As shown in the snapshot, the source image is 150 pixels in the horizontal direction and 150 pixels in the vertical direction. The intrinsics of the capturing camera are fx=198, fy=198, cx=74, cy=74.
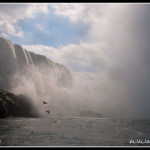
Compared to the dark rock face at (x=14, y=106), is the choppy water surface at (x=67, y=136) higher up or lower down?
higher up

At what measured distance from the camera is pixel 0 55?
5482 inches

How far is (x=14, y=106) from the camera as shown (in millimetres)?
103750

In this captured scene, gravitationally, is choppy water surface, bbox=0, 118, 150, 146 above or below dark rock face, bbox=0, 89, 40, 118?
above

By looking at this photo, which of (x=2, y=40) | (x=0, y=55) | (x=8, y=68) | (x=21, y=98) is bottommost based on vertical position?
(x=21, y=98)

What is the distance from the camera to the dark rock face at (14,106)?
91.5 meters

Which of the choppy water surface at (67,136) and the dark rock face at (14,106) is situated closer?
the choppy water surface at (67,136)

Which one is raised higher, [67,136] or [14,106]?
[67,136]

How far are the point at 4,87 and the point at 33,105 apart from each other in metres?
27.0

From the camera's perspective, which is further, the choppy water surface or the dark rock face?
the dark rock face

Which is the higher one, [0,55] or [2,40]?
[2,40]

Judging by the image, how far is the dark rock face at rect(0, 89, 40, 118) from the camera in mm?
91475

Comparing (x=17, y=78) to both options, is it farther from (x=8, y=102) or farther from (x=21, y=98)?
(x=8, y=102)

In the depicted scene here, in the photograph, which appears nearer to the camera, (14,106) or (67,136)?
(67,136)

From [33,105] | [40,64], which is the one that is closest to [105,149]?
[33,105]
